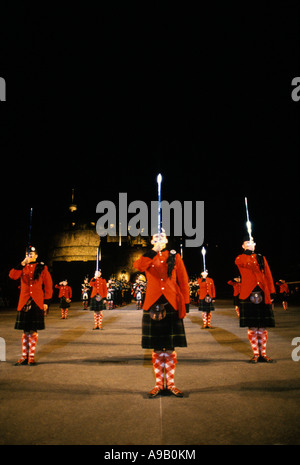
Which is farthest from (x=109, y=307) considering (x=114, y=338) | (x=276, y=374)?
(x=276, y=374)

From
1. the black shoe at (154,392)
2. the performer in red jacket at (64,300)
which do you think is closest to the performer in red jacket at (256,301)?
the black shoe at (154,392)

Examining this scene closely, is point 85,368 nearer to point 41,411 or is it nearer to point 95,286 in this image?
point 41,411

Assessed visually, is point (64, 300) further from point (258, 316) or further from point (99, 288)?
point (258, 316)

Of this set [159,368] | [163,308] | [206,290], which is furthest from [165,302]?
[206,290]

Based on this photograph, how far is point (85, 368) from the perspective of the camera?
529cm

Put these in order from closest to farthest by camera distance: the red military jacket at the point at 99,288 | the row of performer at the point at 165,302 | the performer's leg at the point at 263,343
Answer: the row of performer at the point at 165,302, the performer's leg at the point at 263,343, the red military jacket at the point at 99,288

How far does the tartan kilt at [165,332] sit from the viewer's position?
401cm

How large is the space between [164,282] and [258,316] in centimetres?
253

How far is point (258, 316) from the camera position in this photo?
5.71 meters

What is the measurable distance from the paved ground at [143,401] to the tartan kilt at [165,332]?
0.62m

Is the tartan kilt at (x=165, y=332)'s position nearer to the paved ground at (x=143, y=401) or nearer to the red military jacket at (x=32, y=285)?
the paved ground at (x=143, y=401)

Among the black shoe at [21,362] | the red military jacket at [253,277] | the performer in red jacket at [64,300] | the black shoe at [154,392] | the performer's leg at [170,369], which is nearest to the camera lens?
the black shoe at [154,392]

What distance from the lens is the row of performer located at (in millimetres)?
4035
